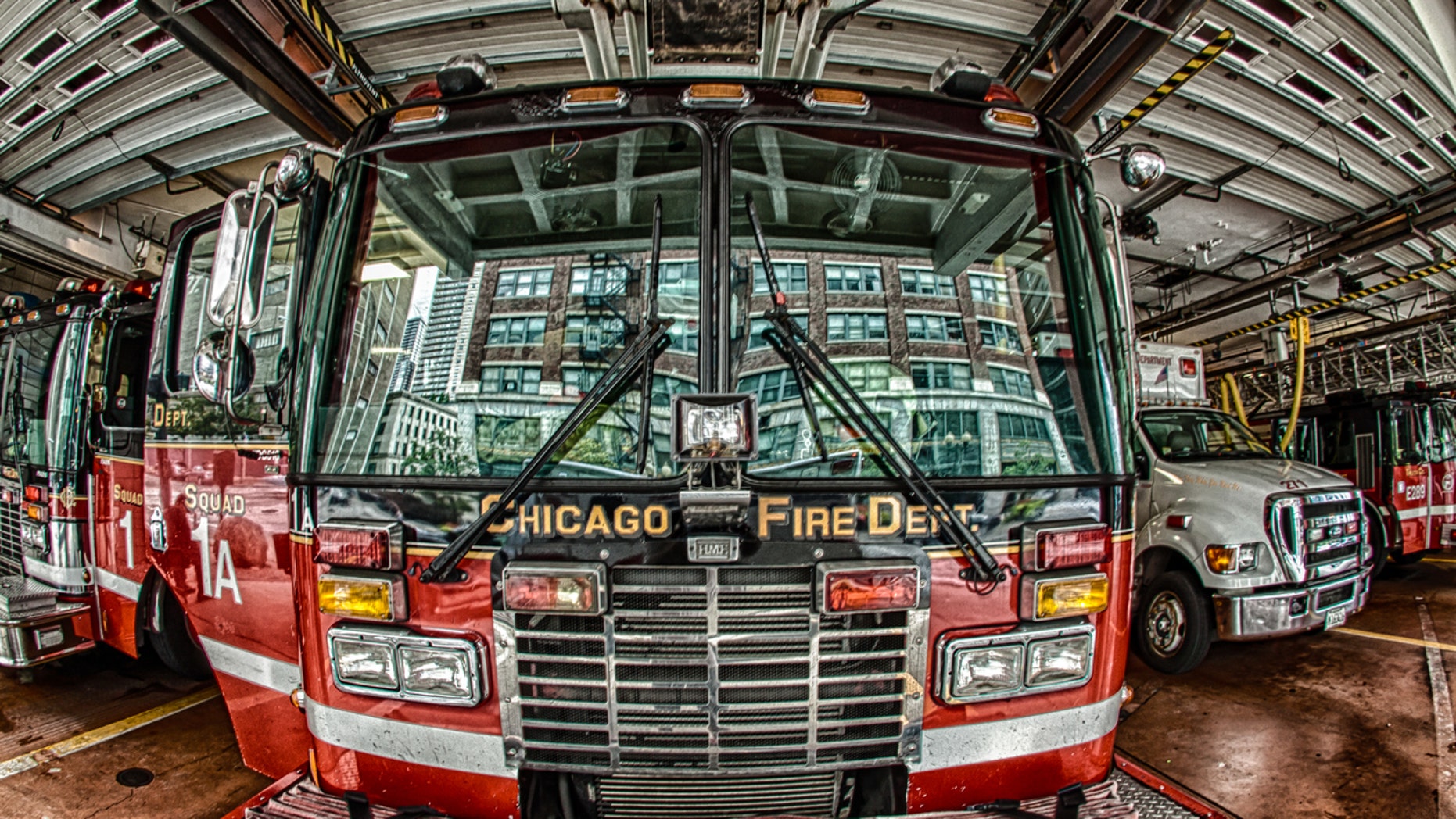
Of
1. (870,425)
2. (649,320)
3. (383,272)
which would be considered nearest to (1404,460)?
(870,425)

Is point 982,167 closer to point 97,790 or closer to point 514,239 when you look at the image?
point 514,239

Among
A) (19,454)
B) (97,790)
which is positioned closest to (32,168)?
(19,454)

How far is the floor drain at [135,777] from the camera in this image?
147 inches

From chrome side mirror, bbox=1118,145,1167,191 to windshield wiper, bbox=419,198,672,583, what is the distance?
1.69 metres

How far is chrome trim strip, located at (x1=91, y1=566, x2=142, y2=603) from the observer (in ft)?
15.2

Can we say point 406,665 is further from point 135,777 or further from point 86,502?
point 86,502

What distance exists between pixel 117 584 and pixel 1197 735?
721 centimetres

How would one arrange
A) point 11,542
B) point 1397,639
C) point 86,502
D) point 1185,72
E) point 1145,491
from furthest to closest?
1. point 1145,491
2. point 1397,639
3. point 11,542
4. point 1185,72
5. point 86,502

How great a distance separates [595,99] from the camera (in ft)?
7.31

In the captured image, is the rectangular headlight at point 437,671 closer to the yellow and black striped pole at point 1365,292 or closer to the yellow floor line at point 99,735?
the yellow floor line at point 99,735

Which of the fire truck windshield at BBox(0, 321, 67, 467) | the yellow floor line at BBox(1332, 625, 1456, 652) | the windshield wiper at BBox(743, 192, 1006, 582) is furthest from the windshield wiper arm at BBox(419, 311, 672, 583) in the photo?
the yellow floor line at BBox(1332, 625, 1456, 652)

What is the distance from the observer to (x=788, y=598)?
1.95 m

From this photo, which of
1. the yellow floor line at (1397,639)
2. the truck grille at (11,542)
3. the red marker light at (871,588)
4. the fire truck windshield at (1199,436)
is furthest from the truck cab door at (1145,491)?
the truck grille at (11,542)

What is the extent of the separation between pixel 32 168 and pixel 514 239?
9593 millimetres
